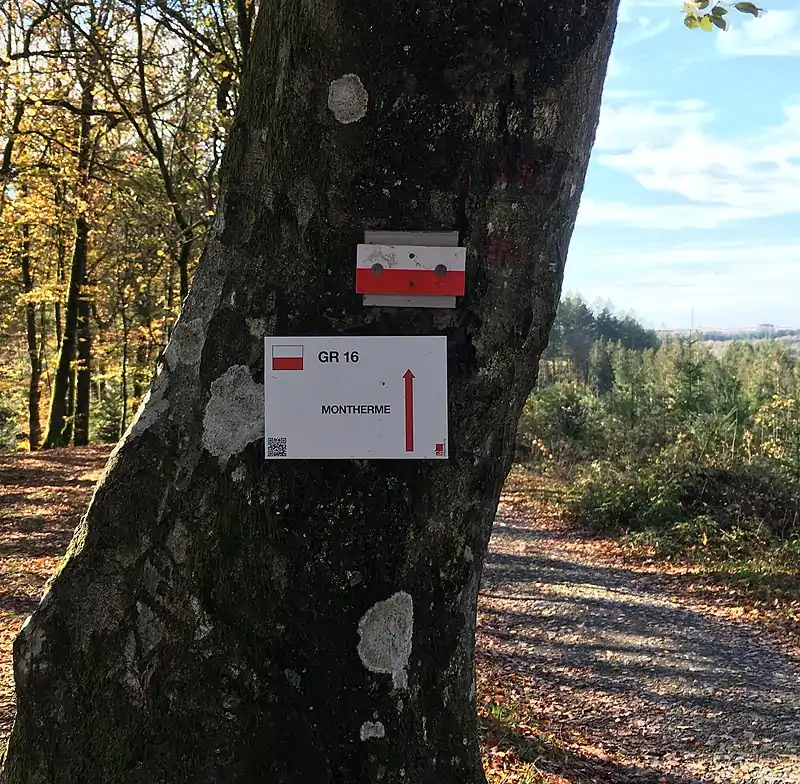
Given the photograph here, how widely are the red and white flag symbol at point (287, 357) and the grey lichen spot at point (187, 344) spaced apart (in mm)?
180

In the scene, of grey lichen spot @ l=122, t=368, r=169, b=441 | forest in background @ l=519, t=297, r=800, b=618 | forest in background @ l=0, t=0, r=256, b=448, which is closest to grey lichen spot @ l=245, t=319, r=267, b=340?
grey lichen spot @ l=122, t=368, r=169, b=441

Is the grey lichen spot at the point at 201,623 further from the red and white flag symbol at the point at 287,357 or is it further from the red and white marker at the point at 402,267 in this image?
the red and white marker at the point at 402,267

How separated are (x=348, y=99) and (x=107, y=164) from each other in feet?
42.8

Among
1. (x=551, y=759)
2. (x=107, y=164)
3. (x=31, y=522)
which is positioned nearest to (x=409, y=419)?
(x=551, y=759)

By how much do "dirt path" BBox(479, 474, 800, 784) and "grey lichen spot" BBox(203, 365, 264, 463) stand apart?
3.38 meters

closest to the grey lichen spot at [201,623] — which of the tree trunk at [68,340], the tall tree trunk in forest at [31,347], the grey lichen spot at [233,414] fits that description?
the grey lichen spot at [233,414]

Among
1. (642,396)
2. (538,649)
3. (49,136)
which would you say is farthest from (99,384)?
(538,649)

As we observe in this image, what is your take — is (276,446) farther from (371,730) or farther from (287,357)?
(371,730)

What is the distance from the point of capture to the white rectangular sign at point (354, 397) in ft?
4.77

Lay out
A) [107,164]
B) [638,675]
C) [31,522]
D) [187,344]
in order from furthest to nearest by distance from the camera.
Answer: [107,164]
[31,522]
[638,675]
[187,344]

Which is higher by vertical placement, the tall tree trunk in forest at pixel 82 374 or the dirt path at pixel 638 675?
the tall tree trunk in forest at pixel 82 374

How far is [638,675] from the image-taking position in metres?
5.48

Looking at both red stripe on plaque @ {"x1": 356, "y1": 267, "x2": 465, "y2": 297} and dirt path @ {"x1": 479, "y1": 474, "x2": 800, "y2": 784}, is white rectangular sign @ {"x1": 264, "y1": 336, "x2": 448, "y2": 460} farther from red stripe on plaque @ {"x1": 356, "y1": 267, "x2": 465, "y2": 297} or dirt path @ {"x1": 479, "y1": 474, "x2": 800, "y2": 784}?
dirt path @ {"x1": 479, "y1": 474, "x2": 800, "y2": 784}

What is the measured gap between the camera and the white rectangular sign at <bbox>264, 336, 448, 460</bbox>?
1.46 meters
